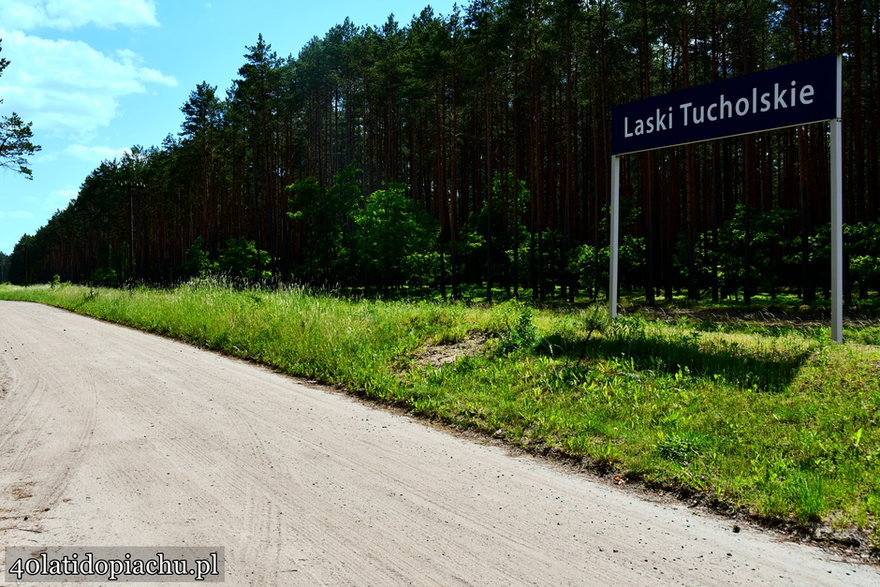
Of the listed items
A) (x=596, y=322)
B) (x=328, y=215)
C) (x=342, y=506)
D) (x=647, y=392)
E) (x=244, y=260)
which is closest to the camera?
(x=342, y=506)

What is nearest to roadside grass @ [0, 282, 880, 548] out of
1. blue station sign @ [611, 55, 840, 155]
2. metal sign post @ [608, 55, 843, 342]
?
metal sign post @ [608, 55, 843, 342]

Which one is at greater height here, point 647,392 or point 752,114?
point 752,114

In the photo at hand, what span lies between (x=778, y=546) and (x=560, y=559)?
4.99 ft

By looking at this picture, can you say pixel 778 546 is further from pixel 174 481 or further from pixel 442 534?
pixel 174 481

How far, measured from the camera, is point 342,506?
13.7 ft

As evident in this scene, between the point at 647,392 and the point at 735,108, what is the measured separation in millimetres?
4804

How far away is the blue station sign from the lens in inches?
298

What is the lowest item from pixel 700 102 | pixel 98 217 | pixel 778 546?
pixel 778 546

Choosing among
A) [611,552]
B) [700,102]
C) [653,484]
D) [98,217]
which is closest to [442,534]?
[611,552]

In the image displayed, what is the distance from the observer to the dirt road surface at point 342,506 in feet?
10.8

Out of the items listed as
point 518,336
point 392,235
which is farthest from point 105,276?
point 518,336

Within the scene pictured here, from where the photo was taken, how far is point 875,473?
4379 millimetres

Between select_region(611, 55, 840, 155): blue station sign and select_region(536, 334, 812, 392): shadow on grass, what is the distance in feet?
10.7

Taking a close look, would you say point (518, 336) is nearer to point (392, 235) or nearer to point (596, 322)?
point (596, 322)
